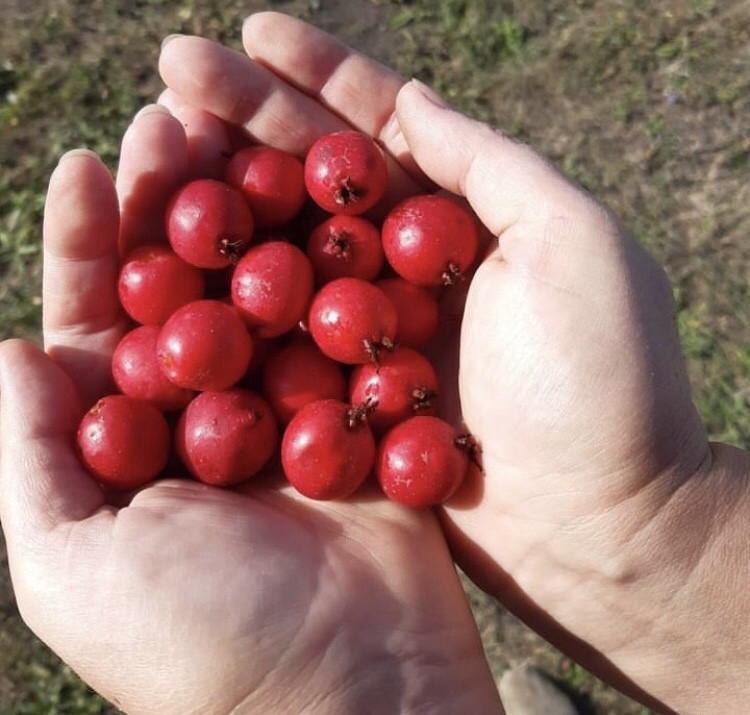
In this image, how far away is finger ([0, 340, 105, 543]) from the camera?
3352 millimetres

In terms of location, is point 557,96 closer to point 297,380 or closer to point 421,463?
point 297,380

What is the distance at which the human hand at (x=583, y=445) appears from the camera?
3432 mm

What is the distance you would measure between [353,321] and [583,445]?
0.99m

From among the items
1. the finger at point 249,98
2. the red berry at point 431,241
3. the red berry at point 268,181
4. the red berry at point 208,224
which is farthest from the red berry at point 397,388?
the finger at point 249,98

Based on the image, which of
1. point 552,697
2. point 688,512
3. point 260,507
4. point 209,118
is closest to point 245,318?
point 260,507

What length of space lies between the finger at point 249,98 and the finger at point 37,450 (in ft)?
4.81

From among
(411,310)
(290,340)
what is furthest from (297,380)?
(411,310)

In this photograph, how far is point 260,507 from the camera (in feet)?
11.7

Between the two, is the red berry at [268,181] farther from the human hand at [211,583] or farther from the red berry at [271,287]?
the human hand at [211,583]

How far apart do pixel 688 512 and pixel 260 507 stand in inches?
63.2

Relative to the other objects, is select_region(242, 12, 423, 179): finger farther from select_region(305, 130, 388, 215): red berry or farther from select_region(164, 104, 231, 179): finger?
select_region(305, 130, 388, 215): red berry

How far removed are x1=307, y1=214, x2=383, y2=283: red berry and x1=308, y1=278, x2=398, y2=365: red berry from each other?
7.9 inches

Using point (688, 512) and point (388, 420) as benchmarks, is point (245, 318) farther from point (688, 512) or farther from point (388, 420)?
point (688, 512)

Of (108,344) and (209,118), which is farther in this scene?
(209,118)
